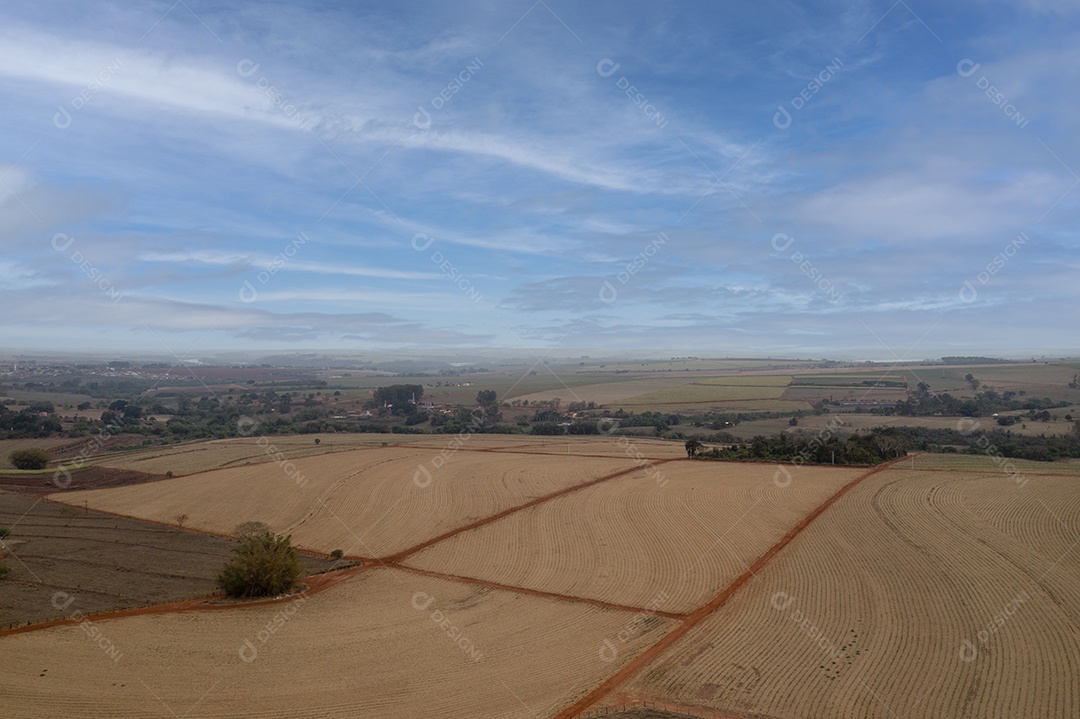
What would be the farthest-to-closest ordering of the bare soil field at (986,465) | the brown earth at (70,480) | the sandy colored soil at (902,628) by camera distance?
1. the brown earth at (70,480)
2. the bare soil field at (986,465)
3. the sandy colored soil at (902,628)

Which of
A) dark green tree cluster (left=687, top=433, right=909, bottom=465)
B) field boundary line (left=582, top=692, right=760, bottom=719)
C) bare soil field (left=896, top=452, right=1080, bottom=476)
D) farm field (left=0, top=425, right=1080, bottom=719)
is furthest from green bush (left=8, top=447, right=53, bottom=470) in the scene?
bare soil field (left=896, top=452, right=1080, bottom=476)

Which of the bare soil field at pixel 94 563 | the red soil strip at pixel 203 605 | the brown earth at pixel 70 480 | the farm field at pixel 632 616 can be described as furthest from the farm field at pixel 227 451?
the red soil strip at pixel 203 605

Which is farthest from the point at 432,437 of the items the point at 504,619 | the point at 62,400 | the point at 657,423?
the point at 62,400

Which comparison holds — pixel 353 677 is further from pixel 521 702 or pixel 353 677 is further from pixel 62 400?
pixel 62 400

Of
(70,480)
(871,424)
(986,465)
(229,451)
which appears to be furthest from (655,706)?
(871,424)

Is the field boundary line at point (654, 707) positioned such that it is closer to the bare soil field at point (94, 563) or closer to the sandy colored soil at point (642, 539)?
the sandy colored soil at point (642, 539)

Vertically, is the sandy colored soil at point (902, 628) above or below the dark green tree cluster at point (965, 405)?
below

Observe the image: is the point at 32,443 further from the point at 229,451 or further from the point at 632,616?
the point at 632,616
